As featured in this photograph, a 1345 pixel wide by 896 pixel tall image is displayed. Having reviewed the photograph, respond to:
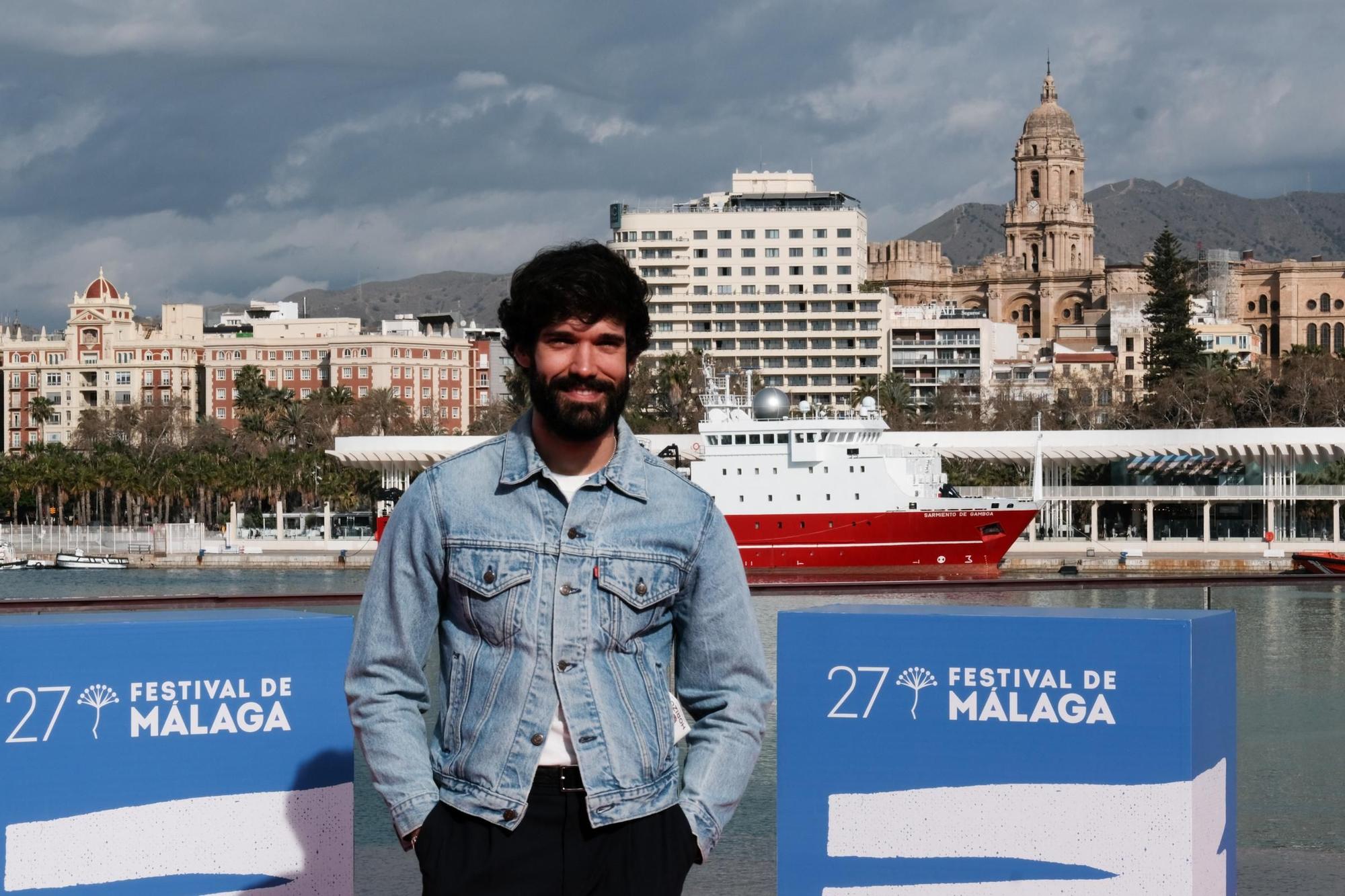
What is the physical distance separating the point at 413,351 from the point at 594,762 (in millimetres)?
105730

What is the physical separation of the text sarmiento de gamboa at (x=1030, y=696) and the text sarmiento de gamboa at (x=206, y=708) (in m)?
1.82

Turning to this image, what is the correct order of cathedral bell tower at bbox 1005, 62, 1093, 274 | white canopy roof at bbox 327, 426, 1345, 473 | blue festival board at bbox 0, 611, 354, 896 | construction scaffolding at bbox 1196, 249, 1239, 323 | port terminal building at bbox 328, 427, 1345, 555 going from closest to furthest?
1. blue festival board at bbox 0, 611, 354, 896
2. port terminal building at bbox 328, 427, 1345, 555
3. white canopy roof at bbox 327, 426, 1345, 473
4. construction scaffolding at bbox 1196, 249, 1239, 323
5. cathedral bell tower at bbox 1005, 62, 1093, 274

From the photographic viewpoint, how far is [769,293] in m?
105

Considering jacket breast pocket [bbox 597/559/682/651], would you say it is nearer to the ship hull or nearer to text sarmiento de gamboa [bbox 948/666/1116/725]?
text sarmiento de gamboa [bbox 948/666/1116/725]

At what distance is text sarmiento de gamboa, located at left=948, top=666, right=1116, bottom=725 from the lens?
178 inches

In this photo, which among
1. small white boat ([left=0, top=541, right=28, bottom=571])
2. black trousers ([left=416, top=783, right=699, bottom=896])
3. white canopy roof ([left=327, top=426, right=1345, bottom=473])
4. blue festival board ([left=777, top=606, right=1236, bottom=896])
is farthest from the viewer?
small white boat ([left=0, top=541, right=28, bottom=571])

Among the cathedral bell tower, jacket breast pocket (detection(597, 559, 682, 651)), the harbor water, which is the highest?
the cathedral bell tower

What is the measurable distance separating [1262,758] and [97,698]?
4.58 meters

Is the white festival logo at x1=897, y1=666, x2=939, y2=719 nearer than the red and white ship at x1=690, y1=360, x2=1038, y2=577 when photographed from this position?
Yes

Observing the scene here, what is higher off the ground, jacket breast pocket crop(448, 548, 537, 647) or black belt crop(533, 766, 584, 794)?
jacket breast pocket crop(448, 548, 537, 647)

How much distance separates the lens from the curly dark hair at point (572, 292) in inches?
131

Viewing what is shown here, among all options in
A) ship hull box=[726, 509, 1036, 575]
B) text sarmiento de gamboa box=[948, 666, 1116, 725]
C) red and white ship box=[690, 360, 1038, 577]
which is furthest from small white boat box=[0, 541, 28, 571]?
text sarmiento de gamboa box=[948, 666, 1116, 725]

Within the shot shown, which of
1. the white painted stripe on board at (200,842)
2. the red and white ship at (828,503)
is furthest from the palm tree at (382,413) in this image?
the white painted stripe on board at (200,842)

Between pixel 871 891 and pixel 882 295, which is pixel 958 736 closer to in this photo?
pixel 871 891
